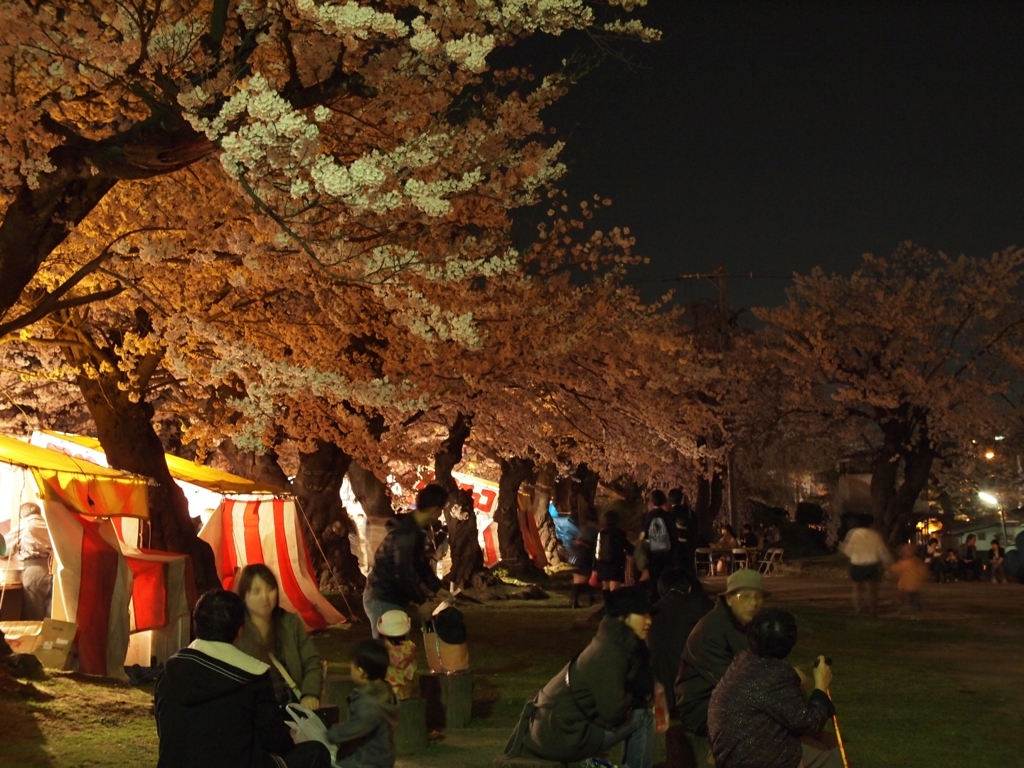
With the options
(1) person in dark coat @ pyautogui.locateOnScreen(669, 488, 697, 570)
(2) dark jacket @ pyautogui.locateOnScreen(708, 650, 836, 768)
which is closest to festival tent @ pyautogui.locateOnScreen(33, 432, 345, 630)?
(1) person in dark coat @ pyautogui.locateOnScreen(669, 488, 697, 570)

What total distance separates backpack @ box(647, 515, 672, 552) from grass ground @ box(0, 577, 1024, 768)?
1937mm

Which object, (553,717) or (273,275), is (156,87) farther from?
(553,717)

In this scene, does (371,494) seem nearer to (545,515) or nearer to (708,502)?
(545,515)

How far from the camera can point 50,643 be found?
9812mm

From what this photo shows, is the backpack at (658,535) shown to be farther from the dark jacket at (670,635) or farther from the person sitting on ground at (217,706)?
the person sitting on ground at (217,706)

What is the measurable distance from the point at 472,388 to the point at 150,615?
7507mm

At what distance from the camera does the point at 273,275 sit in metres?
12.2

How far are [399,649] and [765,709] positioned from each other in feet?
12.1

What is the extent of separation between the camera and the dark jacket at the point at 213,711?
3701mm

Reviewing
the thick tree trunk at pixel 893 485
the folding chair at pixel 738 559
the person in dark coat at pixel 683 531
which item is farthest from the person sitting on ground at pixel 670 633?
the thick tree trunk at pixel 893 485

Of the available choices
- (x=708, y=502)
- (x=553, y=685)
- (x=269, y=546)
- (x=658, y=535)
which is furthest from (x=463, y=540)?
(x=553, y=685)

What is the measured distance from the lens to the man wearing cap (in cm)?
585

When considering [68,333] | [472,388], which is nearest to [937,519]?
[472,388]

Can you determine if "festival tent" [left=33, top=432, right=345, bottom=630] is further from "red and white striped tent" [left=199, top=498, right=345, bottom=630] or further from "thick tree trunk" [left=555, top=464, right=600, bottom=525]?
"thick tree trunk" [left=555, top=464, right=600, bottom=525]
